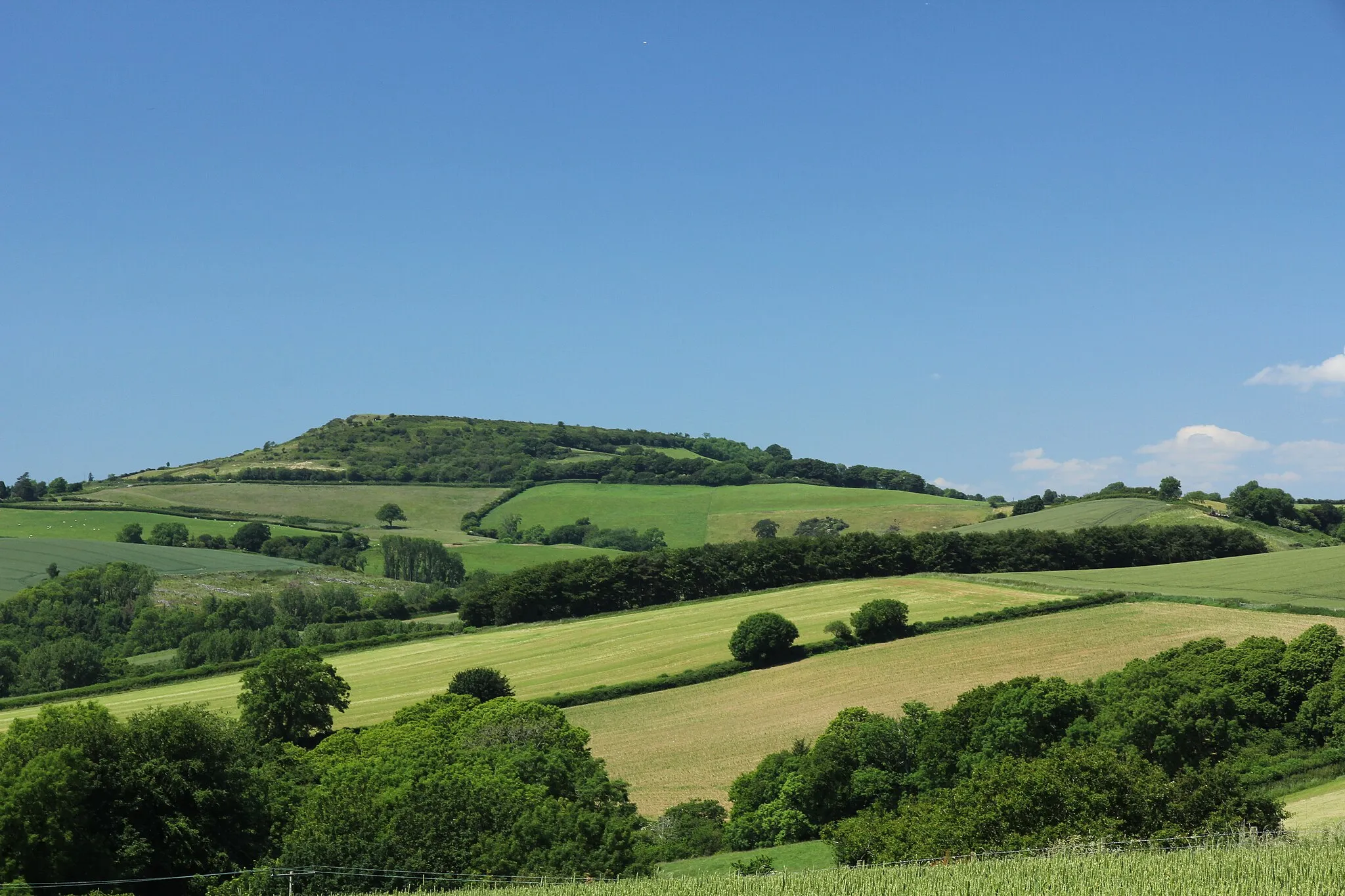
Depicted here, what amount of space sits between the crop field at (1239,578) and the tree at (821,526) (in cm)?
6130

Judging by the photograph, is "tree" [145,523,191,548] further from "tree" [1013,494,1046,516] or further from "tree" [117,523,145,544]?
"tree" [1013,494,1046,516]

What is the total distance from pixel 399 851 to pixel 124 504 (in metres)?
173

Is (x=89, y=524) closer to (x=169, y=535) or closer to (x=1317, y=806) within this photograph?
(x=169, y=535)

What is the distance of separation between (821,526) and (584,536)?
3625 cm

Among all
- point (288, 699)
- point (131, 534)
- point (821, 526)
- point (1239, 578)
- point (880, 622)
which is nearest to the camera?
point (288, 699)

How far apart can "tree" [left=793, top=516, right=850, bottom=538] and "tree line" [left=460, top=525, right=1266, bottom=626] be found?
55256 millimetres

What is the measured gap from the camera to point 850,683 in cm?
7169

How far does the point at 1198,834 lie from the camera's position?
32.7 metres

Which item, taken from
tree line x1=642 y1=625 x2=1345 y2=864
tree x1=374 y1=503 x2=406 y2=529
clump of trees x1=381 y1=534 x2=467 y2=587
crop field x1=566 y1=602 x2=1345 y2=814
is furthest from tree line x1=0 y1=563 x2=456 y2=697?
tree x1=374 y1=503 x2=406 y2=529

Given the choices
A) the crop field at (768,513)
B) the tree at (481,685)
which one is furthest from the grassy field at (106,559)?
the tree at (481,685)

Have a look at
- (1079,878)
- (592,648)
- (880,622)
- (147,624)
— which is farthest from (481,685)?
(147,624)

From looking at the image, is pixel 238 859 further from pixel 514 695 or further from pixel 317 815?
pixel 514 695

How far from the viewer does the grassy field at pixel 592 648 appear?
3113 inches

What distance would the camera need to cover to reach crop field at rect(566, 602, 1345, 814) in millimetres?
60375
